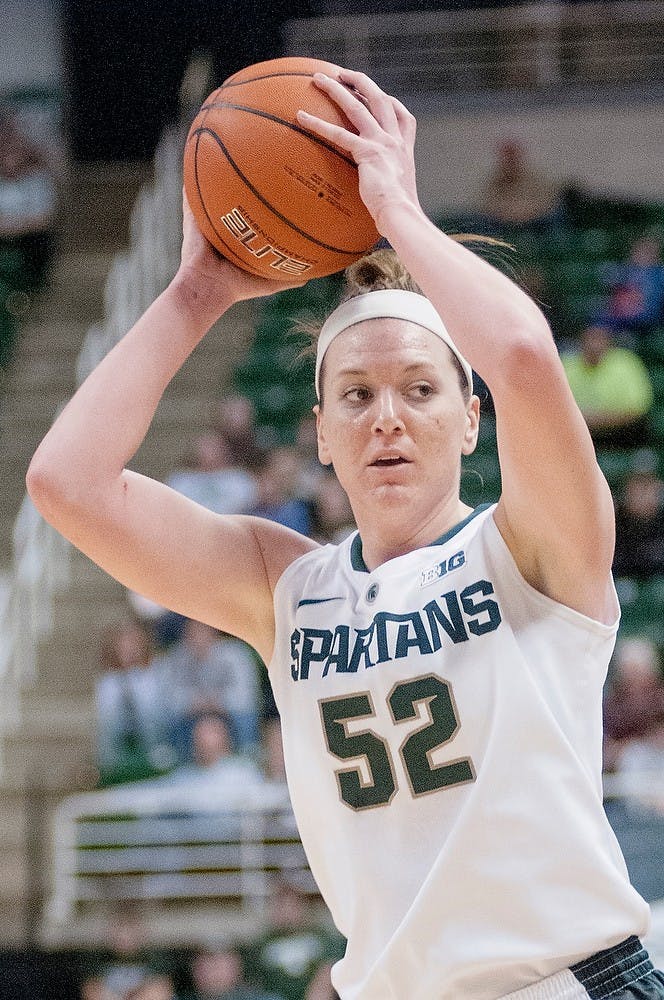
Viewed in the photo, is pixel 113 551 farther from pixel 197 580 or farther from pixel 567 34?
pixel 567 34

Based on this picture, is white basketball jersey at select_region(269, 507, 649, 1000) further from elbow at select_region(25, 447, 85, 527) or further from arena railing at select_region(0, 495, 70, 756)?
arena railing at select_region(0, 495, 70, 756)

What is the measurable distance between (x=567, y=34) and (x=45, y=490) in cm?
1056

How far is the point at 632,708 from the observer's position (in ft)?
23.0

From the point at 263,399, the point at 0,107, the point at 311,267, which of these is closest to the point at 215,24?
the point at 0,107

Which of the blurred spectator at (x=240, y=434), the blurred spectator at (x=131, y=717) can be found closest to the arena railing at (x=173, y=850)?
the blurred spectator at (x=131, y=717)

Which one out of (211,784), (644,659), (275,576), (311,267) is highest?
(311,267)

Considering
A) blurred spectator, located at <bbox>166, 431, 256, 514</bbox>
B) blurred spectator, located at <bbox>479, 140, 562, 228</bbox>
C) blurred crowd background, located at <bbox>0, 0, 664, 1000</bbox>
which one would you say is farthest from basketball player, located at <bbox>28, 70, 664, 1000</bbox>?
blurred spectator, located at <bbox>479, 140, 562, 228</bbox>

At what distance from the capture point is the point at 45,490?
2.53m

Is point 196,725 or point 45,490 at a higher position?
point 45,490

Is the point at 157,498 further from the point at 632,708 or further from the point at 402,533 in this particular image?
the point at 632,708

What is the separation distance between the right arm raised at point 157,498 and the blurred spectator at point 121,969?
14.0ft

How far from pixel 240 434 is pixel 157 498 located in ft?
21.1

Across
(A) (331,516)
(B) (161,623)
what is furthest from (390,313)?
(B) (161,623)

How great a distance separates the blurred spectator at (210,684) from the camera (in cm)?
751
